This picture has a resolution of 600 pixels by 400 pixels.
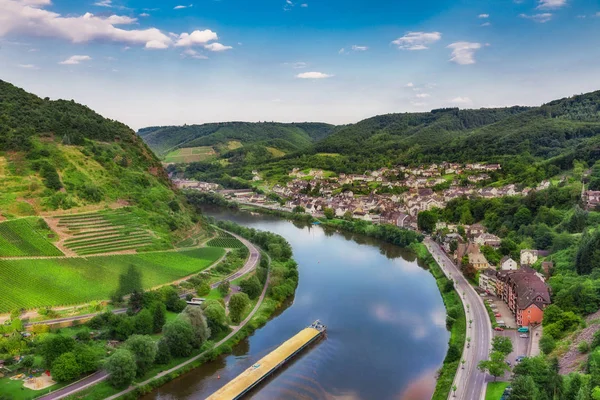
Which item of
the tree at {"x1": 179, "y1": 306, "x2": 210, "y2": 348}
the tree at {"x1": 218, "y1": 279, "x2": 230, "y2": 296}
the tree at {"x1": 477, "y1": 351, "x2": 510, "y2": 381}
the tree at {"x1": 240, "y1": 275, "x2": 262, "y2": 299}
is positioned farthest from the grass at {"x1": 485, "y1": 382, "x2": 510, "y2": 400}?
the tree at {"x1": 218, "y1": 279, "x2": 230, "y2": 296}

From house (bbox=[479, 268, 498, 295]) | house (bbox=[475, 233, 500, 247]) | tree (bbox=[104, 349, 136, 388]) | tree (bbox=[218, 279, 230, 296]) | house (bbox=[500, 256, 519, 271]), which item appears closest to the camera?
tree (bbox=[104, 349, 136, 388])

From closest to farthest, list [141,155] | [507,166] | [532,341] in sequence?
[532,341]
[141,155]
[507,166]

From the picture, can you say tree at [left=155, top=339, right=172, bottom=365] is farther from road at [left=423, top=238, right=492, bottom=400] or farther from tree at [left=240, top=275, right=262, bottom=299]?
road at [left=423, top=238, right=492, bottom=400]

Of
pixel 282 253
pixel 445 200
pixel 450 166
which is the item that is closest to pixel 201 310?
pixel 282 253

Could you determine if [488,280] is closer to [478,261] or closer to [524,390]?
[478,261]

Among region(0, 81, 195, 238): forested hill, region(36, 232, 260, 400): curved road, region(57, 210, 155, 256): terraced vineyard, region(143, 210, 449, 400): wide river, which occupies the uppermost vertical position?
region(0, 81, 195, 238): forested hill

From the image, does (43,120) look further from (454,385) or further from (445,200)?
(445,200)
